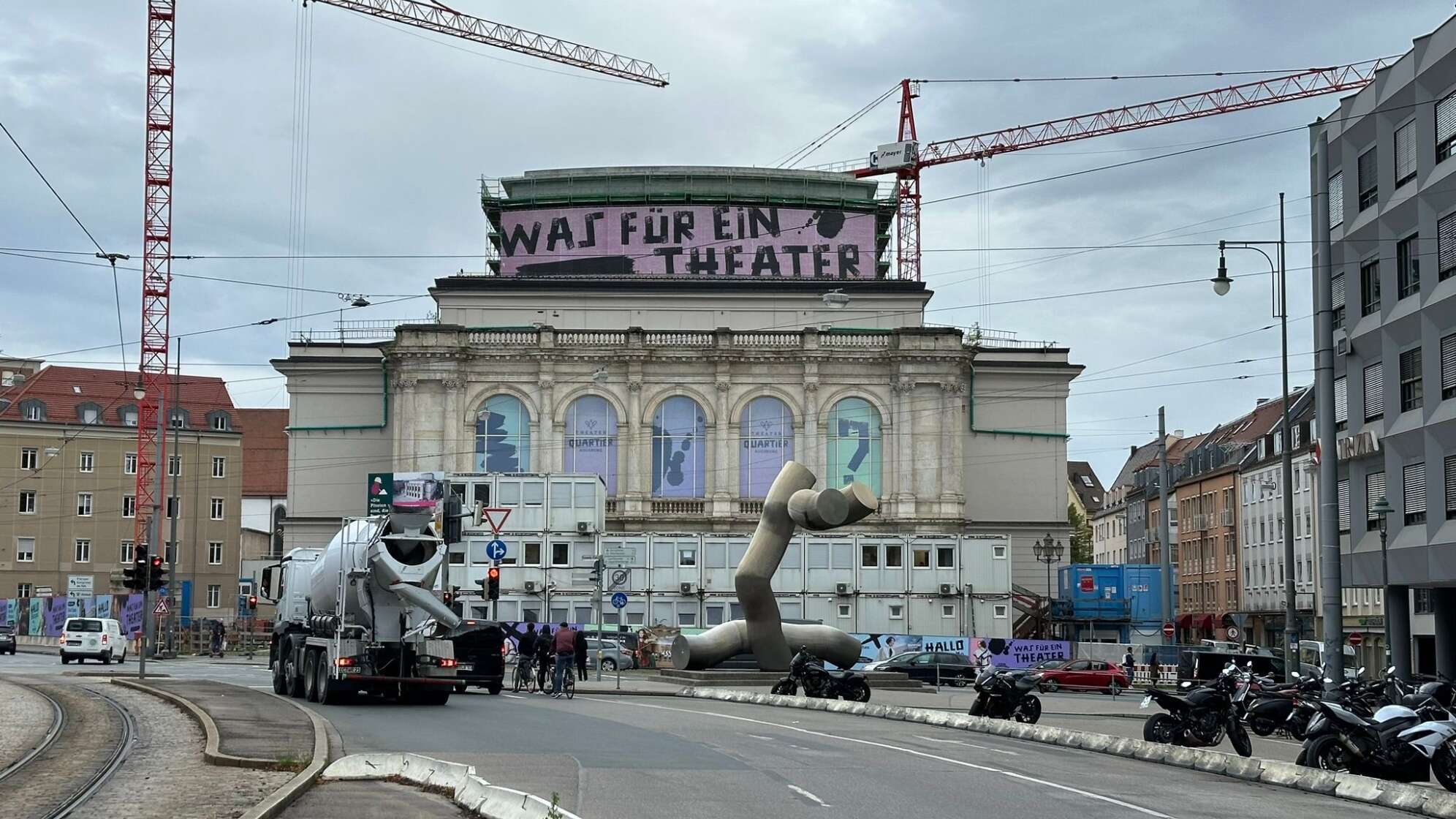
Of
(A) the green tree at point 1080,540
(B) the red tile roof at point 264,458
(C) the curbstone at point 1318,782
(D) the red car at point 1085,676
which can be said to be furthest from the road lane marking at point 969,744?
(A) the green tree at point 1080,540

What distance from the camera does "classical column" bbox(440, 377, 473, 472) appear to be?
81438mm

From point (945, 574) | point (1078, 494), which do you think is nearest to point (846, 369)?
point (945, 574)

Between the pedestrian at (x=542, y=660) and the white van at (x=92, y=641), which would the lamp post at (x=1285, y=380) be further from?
the white van at (x=92, y=641)

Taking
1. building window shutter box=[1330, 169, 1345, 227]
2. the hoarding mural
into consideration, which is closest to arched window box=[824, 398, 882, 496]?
the hoarding mural

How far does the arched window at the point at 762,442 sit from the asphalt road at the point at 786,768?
51958 millimetres

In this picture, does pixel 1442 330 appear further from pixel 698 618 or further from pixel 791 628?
pixel 698 618

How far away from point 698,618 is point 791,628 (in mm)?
26126

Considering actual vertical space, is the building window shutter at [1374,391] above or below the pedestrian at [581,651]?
above

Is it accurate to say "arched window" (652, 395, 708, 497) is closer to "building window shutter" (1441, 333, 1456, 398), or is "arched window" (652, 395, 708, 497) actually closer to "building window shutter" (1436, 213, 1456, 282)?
"building window shutter" (1441, 333, 1456, 398)

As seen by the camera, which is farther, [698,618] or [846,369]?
[846,369]

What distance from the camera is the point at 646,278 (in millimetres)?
87750

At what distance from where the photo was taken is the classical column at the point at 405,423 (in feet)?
267

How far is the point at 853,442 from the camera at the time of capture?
82812 mm

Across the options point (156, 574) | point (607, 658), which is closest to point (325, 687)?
point (156, 574)
